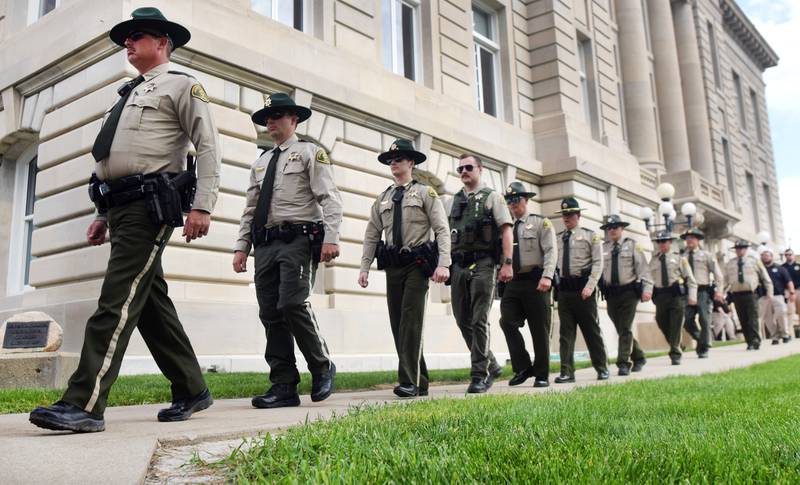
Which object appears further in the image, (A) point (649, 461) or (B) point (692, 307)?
(B) point (692, 307)

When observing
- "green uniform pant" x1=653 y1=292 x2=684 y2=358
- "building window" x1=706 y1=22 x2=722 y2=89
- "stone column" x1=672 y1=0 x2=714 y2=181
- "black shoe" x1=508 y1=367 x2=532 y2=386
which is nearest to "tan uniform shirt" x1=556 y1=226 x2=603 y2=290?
"black shoe" x1=508 y1=367 x2=532 y2=386

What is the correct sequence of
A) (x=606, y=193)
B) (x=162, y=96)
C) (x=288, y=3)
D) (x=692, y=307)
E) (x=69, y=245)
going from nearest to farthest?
1. (x=162, y=96)
2. (x=69, y=245)
3. (x=288, y=3)
4. (x=692, y=307)
5. (x=606, y=193)

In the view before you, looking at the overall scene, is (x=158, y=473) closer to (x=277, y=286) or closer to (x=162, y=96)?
(x=162, y=96)

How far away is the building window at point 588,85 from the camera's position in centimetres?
2208

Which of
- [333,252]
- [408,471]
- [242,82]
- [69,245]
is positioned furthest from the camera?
[242,82]

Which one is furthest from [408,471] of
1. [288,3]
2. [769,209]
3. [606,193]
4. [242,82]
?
[769,209]

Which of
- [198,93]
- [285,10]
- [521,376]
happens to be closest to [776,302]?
[521,376]

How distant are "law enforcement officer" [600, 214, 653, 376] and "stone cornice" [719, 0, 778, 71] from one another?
35745 millimetres

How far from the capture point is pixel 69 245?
10172mm

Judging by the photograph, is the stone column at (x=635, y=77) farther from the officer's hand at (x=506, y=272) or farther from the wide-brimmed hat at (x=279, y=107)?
the wide-brimmed hat at (x=279, y=107)

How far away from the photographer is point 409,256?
251 inches

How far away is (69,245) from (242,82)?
141 inches

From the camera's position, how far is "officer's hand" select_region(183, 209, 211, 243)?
4.01 meters

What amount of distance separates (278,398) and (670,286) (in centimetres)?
966
